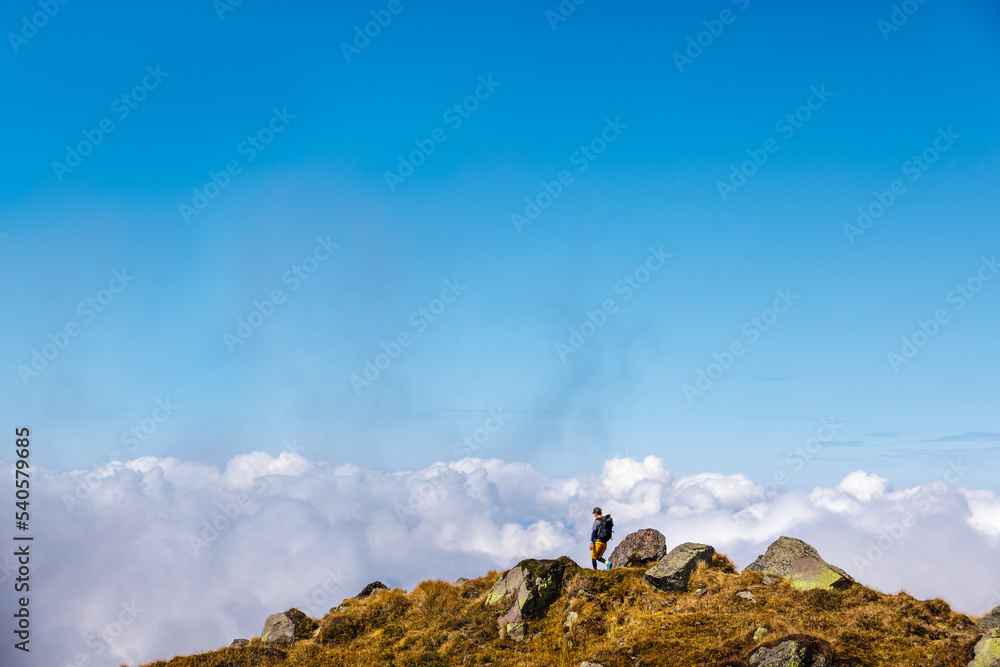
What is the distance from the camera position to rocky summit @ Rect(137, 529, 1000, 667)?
19.9m

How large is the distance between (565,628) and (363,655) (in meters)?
9.30

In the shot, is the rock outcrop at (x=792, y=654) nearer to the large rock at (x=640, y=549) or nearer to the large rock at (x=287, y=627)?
the large rock at (x=640, y=549)

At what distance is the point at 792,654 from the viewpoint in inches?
748

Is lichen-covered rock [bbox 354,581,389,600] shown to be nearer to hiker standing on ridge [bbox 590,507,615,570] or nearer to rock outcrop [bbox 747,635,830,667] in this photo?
hiker standing on ridge [bbox 590,507,615,570]

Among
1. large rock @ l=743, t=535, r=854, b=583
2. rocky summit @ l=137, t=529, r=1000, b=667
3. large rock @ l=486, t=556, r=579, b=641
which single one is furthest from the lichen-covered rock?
large rock @ l=743, t=535, r=854, b=583

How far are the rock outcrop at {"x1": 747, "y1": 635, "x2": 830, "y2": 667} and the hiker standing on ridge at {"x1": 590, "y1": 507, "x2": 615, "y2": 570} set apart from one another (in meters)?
12.8

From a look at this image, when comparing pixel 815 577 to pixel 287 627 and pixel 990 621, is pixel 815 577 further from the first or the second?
pixel 287 627

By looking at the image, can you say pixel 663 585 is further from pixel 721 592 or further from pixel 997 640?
pixel 997 640

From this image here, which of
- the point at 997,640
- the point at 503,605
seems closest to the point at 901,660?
the point at 997,640

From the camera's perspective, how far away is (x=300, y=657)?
28.3 m

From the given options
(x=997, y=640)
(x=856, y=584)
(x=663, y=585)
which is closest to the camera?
(x=997, y=640)

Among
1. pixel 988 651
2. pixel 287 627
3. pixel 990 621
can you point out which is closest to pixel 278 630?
pixel 287 627

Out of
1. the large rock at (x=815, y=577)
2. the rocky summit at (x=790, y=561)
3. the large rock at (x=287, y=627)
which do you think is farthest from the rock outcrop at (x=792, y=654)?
the large rock at (x=287, y=627)

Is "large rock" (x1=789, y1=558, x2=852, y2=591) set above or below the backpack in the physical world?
below
